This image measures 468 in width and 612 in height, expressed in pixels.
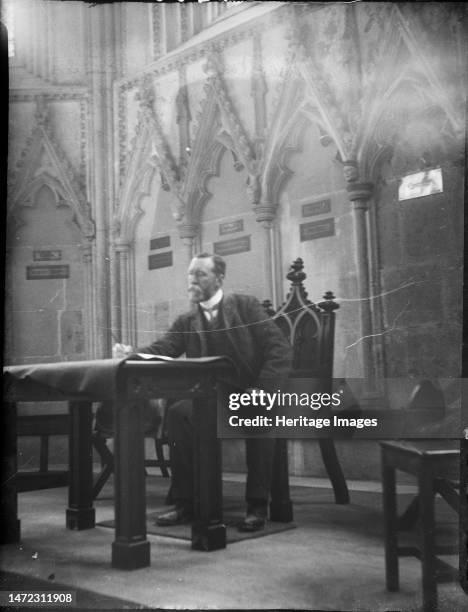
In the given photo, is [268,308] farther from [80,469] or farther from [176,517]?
[80,469]

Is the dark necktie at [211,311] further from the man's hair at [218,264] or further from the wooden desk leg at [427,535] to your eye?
the wooden desk leg at [427,535]

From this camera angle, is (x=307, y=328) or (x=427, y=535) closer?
(x=427, y=535)

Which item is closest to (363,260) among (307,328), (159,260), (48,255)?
(307,328)

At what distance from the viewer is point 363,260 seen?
287 centimetres

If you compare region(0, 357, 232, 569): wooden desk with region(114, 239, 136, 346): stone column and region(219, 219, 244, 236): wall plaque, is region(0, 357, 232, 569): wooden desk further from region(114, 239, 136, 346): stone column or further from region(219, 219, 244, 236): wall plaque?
region(219, 219, 244, 236): wall plaque

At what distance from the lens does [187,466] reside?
8.86 ft

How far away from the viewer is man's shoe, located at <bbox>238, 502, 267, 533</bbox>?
2.67 metres

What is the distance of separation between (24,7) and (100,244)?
107 centimetres

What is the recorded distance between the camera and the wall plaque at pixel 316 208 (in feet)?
9.56

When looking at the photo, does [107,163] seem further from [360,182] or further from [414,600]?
[414,600]

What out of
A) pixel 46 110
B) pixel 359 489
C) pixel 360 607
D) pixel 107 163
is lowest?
pixel 360 607

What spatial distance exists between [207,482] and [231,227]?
1.08 meters

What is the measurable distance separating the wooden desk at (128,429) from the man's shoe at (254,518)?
0.43 feet

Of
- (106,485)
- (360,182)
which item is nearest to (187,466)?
(106,485)
